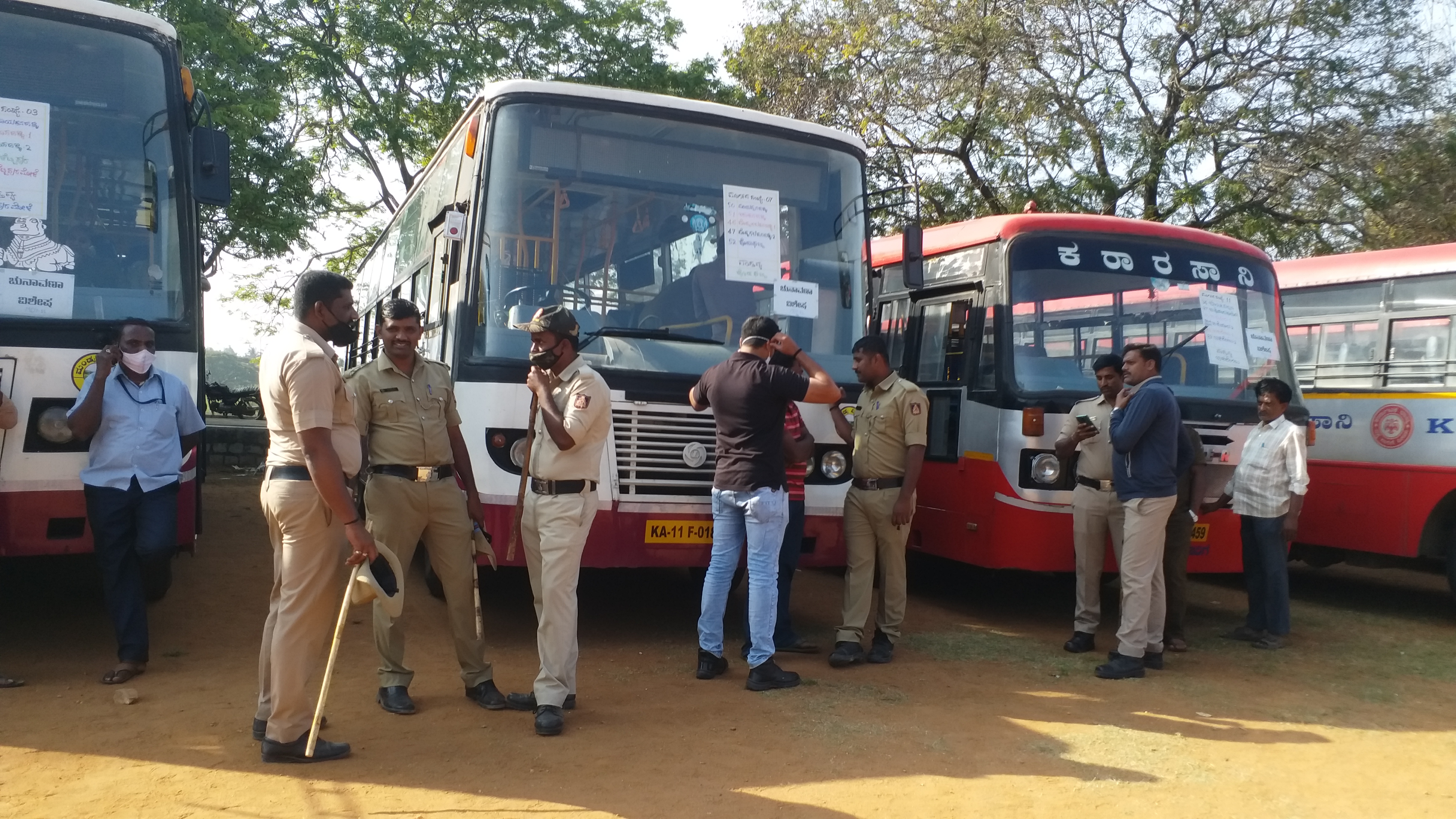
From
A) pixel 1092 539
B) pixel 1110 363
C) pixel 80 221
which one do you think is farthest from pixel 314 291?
pixel 1092 539

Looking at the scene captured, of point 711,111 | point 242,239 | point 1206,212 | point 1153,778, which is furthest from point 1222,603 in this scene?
point 242,239

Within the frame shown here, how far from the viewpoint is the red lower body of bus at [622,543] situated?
595cm

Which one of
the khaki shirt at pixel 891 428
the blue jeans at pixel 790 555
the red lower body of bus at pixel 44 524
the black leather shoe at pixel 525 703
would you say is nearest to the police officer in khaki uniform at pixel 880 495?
the khaki shirt at pixel 891 428

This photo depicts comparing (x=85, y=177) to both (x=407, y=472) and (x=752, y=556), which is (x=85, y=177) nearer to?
(x=407, y=472)

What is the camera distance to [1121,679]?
20.2 feet

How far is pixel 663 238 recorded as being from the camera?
6367 mm

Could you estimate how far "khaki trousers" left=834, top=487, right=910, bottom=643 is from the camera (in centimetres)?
632

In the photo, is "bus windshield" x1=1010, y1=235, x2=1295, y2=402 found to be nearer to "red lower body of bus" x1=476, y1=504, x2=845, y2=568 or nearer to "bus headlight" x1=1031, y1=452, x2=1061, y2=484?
"bus headlight" x1=1031, y1=452, x2=1061, y2=484

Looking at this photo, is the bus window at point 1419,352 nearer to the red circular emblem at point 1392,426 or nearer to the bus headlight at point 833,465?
the red circular emblem at point 1392,426

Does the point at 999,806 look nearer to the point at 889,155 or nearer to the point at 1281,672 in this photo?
the point at 1281,672

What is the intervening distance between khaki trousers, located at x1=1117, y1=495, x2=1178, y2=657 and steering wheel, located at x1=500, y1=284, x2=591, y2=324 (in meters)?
3.09

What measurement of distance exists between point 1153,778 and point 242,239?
47.6ft

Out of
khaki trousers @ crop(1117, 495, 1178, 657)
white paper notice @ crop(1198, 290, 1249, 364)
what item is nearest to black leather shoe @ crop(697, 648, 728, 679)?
khaki trousers @ crop(1117, 495, 1178, 657)

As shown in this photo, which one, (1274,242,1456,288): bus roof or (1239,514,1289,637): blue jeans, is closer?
(1239,514,1289,637): blue jeans
